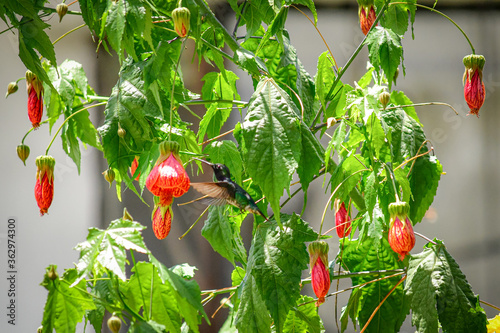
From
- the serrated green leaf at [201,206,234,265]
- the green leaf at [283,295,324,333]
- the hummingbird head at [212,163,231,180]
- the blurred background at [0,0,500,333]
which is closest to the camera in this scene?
the hummingbird head at [212,163,231,180]

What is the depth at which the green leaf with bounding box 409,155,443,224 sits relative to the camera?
86 cm

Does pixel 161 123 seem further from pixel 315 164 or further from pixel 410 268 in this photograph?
pixel 410 268

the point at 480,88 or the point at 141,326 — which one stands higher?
the point at 480,88

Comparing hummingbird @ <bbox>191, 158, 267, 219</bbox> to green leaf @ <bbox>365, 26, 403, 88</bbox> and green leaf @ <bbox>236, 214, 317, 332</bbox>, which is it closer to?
green leaf @ <bbox>236, 214, 317, 332</bbox>

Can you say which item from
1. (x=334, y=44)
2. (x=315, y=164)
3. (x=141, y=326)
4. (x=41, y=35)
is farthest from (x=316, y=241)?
(x=334, y=44)

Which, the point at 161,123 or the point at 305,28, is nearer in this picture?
the point at 161,123

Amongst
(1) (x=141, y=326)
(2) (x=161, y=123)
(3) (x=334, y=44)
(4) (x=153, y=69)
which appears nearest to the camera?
(1) (x=141, y=326)

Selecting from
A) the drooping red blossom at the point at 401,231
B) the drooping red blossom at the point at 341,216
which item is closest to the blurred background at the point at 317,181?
the drooping red blossom at the point at 341,216

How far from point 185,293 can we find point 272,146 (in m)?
0.18

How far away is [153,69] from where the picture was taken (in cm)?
70

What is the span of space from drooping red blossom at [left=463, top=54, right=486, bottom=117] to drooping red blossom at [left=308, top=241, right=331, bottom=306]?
310mm

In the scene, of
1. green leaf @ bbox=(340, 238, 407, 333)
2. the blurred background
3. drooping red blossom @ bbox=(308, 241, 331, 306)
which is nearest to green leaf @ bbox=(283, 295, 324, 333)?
green leaf @ bbox=(340, 238, 407, 333)

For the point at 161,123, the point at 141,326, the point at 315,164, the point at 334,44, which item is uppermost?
the point at 334,44

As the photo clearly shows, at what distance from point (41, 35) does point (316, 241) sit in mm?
405
